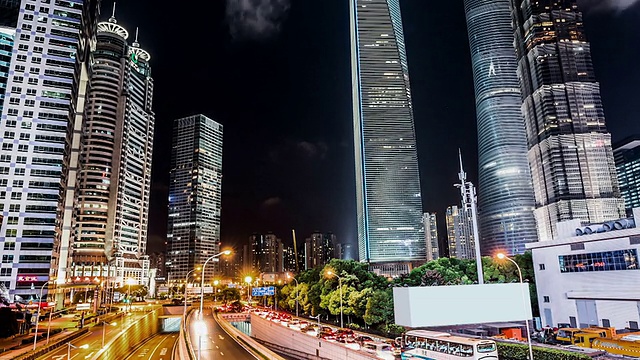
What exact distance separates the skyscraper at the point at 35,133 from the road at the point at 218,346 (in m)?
50.0

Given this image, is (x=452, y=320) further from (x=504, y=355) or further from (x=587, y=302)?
(x=587, y=302)

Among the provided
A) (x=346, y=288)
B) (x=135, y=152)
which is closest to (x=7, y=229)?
(x=346, y=288)

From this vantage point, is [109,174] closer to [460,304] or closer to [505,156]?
[460,304]

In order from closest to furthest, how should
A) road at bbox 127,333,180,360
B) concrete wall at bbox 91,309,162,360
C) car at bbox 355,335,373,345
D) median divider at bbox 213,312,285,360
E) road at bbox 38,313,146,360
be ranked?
1. median divider at bbox 213,312,285,360
2. car at bbox 355,335,373,345
3. road at bbox 38,313,146,360
4. concrete wall at bbox 91,309,162,360
5. road at bbox 127,333,180,360

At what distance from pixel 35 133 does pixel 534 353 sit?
116 m

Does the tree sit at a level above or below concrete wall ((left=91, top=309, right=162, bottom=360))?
above

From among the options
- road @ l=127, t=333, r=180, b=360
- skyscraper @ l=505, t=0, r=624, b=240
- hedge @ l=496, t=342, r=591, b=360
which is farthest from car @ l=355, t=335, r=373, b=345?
skyscraper @ l=505, t=0, r=624, b=240

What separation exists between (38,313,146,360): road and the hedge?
39.9 metres

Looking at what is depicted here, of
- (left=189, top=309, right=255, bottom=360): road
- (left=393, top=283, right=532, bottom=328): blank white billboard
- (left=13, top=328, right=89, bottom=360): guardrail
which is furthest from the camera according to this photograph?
(left=189, top=309, right=255, bottom=360): road

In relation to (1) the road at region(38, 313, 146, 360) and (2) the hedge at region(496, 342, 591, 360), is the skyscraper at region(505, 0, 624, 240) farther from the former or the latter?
(1) the road at region(38, 313, 146, 360)

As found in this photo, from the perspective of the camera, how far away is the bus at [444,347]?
30.9 meters

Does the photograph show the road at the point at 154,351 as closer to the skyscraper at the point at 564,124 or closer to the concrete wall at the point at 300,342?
the concrete wall at the point at 300,342

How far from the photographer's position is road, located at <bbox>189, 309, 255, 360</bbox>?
50656 mm

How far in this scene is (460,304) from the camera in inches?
1518
